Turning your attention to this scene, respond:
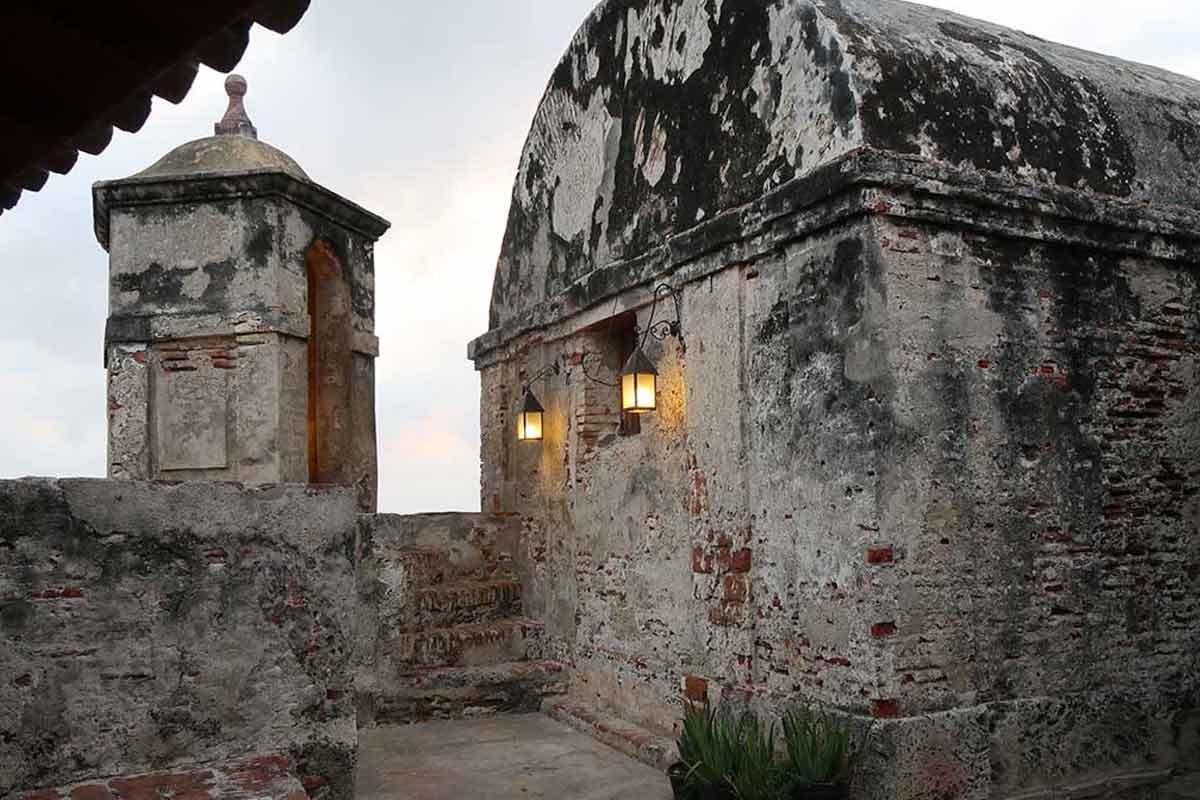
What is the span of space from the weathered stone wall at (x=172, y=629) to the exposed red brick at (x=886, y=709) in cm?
273

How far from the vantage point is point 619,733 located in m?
8.01

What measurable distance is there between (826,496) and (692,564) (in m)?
1.51

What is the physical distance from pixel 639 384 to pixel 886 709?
268 centimetres

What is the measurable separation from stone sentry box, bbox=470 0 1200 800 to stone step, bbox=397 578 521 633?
7.42ft

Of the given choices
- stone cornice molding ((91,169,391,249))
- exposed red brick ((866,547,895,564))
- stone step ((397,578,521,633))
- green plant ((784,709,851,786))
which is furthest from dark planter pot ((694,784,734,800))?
stone cornice molding ((91,169,391,249))

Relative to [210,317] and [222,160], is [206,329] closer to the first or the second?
[210,317]

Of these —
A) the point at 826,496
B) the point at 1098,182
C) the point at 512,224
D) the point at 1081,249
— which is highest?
the point at 512,224

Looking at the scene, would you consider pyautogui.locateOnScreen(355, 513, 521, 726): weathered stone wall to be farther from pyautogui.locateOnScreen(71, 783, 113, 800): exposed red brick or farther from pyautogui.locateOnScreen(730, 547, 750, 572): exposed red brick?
pyautogui.locateOnScreen(71, 783, 113, 800): exposed red brick

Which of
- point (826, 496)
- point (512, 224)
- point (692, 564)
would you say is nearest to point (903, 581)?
point (826, 496)

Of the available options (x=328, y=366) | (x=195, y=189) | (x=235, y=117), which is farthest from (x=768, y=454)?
(x=235, y=117)

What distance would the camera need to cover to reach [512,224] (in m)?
10.9

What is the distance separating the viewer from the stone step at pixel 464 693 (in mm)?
9102

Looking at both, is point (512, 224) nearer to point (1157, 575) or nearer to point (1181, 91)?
point (1181, 91)

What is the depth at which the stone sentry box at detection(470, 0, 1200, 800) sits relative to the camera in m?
5.97
